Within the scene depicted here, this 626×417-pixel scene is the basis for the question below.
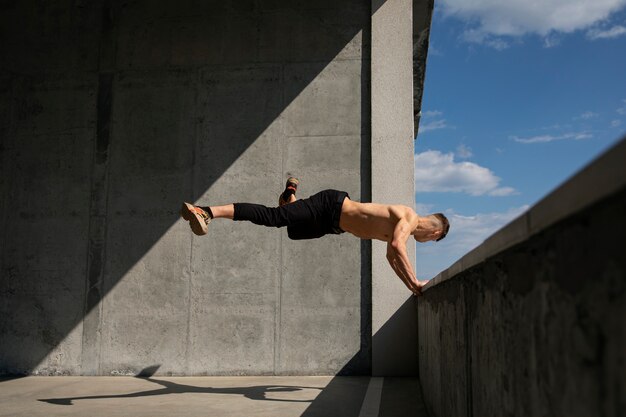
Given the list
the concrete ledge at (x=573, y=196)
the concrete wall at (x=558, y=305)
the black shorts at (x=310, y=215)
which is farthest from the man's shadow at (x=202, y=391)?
the concrete ledge at (x=573, y=196)

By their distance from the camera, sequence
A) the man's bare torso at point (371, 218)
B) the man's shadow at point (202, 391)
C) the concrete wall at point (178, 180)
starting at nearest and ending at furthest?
the man's bare torso at point (371, 218) → the man's shadow at point (202, 391) → the concrete wall at point (178, 180)

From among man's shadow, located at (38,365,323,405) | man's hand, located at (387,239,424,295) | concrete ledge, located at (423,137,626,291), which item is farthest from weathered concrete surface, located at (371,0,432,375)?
concrete ledge, located at (423,137,626,291)

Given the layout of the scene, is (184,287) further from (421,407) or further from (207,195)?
(421,407)

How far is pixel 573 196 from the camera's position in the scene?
0.92 metres

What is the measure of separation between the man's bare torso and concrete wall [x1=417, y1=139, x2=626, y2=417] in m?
2.85

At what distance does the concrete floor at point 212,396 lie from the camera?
14.0 feet

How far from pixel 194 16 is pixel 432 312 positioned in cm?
558

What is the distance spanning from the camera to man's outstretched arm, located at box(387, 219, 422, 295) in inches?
167

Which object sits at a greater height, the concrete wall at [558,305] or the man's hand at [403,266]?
the man's hand at [403,266]

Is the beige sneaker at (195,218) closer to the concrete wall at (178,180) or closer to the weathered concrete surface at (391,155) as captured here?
the concrete wall at (178,180)

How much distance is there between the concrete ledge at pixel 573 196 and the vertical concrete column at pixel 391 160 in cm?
521

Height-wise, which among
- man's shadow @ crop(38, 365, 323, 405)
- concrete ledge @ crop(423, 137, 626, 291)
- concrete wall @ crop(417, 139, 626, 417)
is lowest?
man's shadow @ crop(38, 365, 323, 405)

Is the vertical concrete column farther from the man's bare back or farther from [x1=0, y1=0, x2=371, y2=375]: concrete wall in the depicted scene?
the man's bare back

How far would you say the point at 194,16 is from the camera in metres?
7.66
